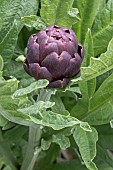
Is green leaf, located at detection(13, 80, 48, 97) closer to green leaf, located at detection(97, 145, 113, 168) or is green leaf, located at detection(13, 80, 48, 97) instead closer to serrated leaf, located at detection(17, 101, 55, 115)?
serrated leaf, located at detection(17, 101, 55, 115)

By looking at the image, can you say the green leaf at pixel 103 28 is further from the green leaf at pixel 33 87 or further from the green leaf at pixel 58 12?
the green leaf at pixel 33 87

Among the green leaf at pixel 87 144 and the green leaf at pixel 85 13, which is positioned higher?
the green leaf at pixel 85 13

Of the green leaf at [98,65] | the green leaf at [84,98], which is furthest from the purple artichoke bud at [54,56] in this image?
the green leaf at [84,98]

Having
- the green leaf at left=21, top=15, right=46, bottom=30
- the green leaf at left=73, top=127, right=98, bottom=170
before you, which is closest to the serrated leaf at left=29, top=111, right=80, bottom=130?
the green leaf at left=73, top=127, right=98, bottom=170

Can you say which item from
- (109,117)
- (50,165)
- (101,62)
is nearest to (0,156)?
(50,165)

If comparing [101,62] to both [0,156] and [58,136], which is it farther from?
[0,156]

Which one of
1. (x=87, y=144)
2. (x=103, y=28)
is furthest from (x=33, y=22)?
(x=87, y=144)
